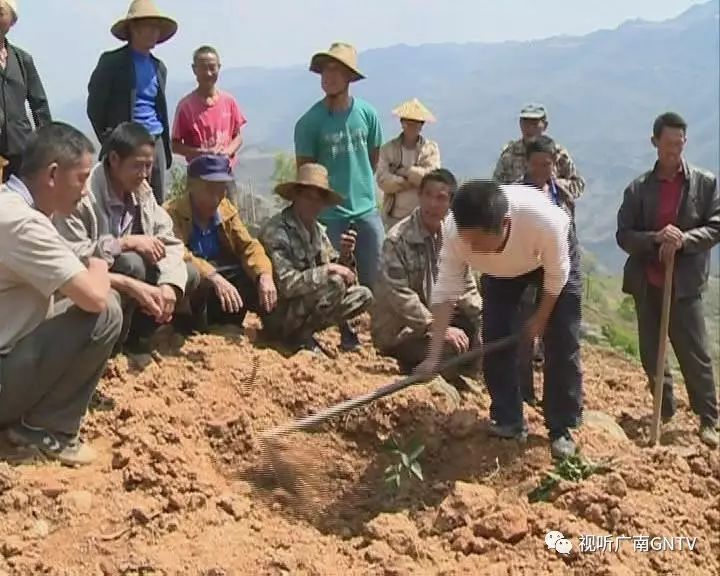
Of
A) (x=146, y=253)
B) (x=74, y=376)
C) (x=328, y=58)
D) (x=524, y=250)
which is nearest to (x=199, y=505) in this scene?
(x=74, y=376)

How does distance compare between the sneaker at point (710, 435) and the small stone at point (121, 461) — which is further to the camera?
the sneaker at point (710, 435)

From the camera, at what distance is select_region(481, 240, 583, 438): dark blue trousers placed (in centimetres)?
429

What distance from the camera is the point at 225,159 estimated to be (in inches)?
205

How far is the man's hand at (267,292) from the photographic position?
516cm

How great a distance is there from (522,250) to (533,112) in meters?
2.78

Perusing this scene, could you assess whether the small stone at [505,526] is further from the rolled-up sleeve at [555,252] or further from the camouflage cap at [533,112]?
the camouflage cap at [533,112]

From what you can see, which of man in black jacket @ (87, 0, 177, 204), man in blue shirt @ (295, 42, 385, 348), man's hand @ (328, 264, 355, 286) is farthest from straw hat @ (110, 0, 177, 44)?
man's hand @ (328, 264, 355, 286)

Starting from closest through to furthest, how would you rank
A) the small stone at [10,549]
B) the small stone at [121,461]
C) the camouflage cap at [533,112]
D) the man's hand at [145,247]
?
the small stone at [10,549] → the small stone at [121,461] → the man's hand at [145,247] → the camouflage cap at [533,112]

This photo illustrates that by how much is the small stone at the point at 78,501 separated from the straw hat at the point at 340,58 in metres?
3.51

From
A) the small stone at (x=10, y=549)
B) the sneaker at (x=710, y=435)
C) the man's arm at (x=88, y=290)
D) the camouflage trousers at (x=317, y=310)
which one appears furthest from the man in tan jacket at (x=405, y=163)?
the small stone at (x=10, y=549)

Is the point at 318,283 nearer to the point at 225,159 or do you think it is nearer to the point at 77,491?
the point at 225,159

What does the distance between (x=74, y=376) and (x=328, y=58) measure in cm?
314

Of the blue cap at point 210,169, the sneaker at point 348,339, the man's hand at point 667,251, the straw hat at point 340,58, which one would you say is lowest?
the sneaker at point 348,339

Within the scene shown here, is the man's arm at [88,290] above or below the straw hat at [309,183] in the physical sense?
below
